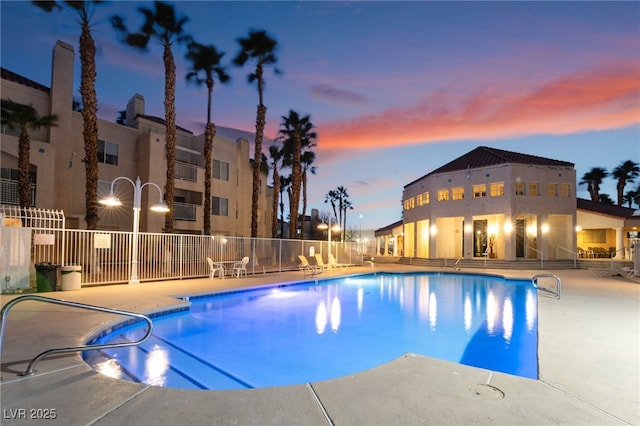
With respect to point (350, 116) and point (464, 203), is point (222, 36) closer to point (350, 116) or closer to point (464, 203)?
point (350, 116)

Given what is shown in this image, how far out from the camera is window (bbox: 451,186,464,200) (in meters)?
26.0

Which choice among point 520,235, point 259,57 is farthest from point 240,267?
point 520,235

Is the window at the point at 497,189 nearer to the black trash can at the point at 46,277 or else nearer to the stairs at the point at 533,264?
the stairs at the point at 533,264

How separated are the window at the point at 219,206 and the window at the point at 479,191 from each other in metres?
18.6

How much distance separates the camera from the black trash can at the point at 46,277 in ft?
33.6

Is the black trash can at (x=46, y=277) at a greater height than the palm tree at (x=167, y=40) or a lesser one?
lesser

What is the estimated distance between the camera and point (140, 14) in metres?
16.7

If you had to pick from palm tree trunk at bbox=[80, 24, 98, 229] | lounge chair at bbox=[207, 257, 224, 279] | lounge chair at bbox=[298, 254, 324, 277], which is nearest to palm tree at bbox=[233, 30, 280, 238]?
lounge chair at bbox=[298, 254, 324, 277]

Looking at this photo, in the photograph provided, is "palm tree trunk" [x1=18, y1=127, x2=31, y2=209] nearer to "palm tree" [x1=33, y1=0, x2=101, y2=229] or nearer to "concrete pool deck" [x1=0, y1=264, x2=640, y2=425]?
"palm tree" [x1=33, y1=0, x2=101, y2=229]

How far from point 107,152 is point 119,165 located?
0.97 m

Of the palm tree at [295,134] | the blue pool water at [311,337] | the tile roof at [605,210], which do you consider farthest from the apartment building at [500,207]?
the blue pool water at [311,337]

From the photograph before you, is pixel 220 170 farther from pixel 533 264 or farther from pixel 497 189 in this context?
pixel 533 264

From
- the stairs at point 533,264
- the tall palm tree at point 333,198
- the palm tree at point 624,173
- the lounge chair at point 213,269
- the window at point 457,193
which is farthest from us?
the tall palm tree at point 333,198

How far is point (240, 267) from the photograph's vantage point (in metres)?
16.2
